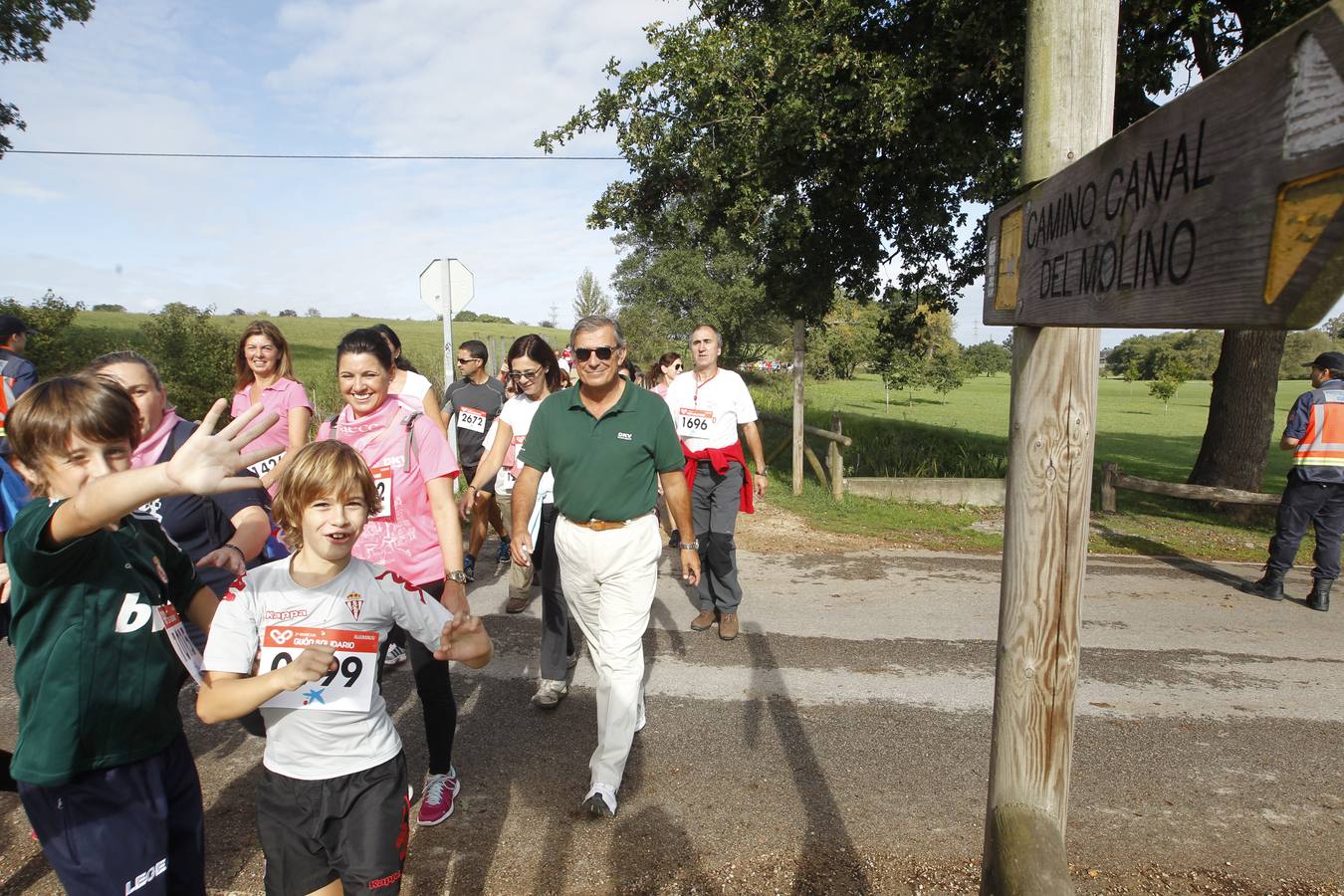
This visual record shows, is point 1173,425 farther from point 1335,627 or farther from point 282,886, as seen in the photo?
point 282,886

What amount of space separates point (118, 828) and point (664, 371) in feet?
24.8

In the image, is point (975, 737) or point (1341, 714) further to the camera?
point (1341, 714)

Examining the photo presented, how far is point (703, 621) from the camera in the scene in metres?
5.79

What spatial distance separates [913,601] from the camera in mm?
6570

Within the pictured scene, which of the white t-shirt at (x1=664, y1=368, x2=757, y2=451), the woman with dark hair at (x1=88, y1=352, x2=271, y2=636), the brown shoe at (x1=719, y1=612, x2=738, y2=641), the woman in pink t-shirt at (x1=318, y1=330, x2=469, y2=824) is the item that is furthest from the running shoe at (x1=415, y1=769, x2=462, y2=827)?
the white t-shirt at (x1=664, y1=368, x2=757, y2=451)

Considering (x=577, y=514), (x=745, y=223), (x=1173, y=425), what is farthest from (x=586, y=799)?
(x=1173, y=425)

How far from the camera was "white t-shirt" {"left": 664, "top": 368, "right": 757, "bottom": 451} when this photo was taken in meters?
5.72

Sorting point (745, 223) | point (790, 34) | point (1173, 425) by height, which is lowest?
point (1173, 425)

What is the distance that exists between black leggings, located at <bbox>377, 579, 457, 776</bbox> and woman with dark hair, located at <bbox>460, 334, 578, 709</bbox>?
103 centimetres

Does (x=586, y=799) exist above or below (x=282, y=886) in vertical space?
below

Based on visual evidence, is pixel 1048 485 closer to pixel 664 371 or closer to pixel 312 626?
pixel 312 626

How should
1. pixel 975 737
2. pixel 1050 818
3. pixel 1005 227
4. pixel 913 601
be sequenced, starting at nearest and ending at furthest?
pixel 1050 818
pixel 1005 227
pixel 975 737
pixel 913 601

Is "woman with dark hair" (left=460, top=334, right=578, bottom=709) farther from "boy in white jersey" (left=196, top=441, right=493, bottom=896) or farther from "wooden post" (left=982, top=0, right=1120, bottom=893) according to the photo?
"wooden post" (left=982, top=0, right=1120, bottom=893)

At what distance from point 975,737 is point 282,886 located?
11.1ft
